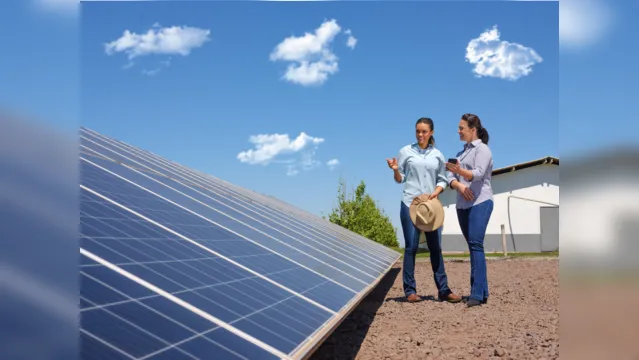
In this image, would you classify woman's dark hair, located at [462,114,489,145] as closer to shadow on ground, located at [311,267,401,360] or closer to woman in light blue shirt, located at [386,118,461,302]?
woman in light blue shirt, located at [386,118,461,302]

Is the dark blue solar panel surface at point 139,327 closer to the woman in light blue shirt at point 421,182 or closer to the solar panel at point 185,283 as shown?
the solar panel at point 185,283

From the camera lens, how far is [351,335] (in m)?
6.38

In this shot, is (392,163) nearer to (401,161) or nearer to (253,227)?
(401,161)

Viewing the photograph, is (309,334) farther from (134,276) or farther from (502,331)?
(502,331)

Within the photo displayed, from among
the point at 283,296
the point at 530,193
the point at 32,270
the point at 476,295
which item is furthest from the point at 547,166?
the point at 32,270

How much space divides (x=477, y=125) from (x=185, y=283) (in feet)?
17.9

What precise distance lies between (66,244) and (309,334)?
139 centimetres

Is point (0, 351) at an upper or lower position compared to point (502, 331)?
upper

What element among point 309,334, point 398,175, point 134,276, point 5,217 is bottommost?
point 309,334

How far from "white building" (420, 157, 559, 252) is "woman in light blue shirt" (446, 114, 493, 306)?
22024 millimetres

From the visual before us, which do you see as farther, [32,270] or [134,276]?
[134,276]

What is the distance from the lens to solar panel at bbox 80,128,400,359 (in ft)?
7.79

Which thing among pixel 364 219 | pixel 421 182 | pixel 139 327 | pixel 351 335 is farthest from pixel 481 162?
pixel 364 219

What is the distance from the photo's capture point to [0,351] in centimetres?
195
